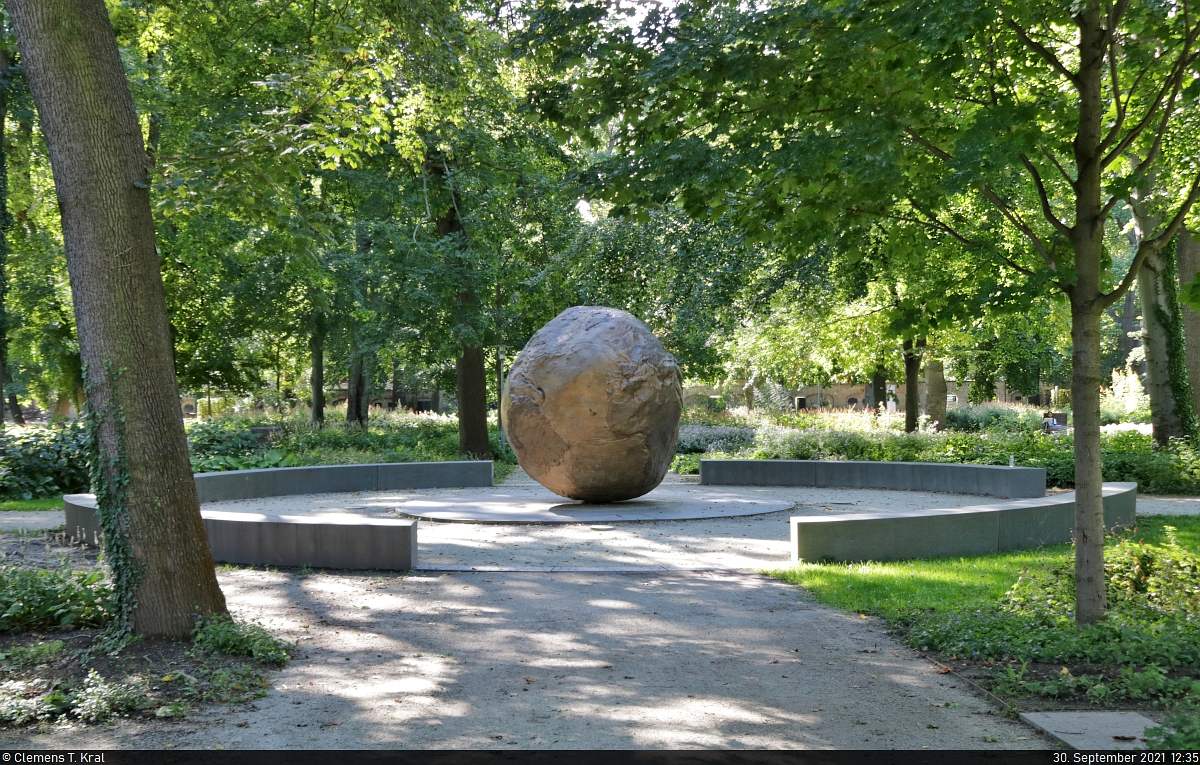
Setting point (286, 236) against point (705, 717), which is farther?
point (286, 236)

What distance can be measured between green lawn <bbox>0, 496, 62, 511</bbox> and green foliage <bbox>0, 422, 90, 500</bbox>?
0.46m

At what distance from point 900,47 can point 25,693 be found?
6708mm

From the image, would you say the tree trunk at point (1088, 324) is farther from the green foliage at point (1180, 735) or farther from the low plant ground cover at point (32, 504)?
the low plant ground cover at point (32, 504)

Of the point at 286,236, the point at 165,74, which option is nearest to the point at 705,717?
the point at 286,236

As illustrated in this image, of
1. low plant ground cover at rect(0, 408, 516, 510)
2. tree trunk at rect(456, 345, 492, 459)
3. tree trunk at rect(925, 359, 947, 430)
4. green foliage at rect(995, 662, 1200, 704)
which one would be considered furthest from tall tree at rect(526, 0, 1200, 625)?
tree trunk at rect(925, 359, 947, 430)

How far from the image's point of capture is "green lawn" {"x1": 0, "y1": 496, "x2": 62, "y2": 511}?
51.0 ft

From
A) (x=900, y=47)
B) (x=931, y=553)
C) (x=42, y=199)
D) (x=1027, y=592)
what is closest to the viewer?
(x=900, y=47)

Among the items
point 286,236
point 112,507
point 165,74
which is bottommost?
point 112,507

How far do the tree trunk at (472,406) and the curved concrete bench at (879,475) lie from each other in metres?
6.27

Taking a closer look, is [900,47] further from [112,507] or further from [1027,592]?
[112,507]

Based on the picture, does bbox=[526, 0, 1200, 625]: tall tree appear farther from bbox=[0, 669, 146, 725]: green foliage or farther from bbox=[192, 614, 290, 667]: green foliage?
bbox=[0, 669, 146, 725]: green foliage

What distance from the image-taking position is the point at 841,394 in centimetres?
Answer: 7025

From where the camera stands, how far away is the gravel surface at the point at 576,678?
480cm

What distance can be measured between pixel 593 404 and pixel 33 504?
10.6m
